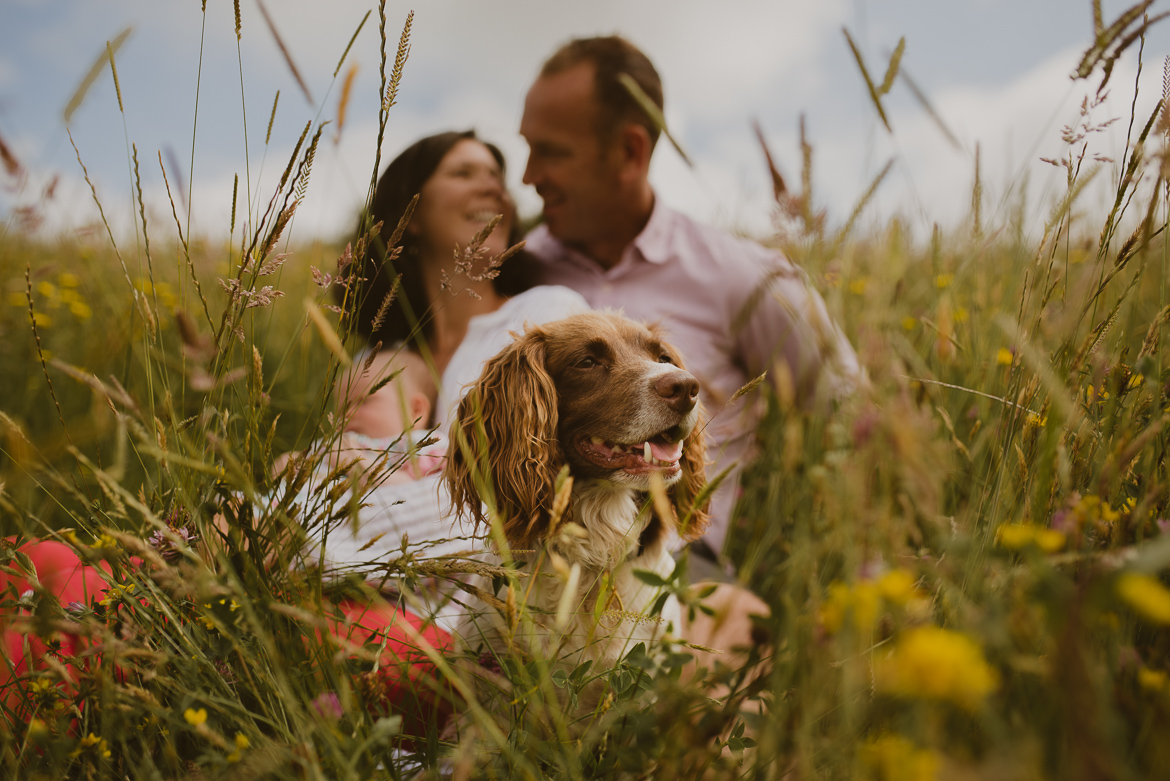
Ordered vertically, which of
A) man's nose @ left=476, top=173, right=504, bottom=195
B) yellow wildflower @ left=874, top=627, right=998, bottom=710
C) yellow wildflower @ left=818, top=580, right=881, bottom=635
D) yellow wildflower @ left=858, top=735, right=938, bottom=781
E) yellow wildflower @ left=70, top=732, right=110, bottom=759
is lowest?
yellow wildflower @ left=70, top=732, right=110, bottom=759

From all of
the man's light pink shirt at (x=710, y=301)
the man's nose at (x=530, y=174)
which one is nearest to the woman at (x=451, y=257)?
the man's nose at (x=530, y=174)

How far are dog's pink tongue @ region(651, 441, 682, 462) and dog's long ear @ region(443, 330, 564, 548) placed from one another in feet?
1.13

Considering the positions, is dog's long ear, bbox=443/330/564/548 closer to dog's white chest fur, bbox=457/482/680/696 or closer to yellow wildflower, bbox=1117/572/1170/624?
dog's white chest fur, bbox=457/482/680/696

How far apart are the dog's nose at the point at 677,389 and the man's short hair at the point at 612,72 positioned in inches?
75.0

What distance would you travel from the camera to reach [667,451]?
6.59 feet

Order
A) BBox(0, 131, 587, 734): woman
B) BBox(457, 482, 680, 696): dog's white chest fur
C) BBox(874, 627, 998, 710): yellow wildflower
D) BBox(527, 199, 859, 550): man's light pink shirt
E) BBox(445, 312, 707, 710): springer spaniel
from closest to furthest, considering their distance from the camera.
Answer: BBox(874, 627, 998, 710): yellow wildflower
BBox(457, 482, 680, 696): dog's white chest fur
BBox(445, 312, 707, 710): springer spaniel
BBox(0, 131, 587, 734): woman
BBox(527, 199, 859, 550): man's light pink shirt

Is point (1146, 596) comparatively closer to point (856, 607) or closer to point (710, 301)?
point (856, 607)

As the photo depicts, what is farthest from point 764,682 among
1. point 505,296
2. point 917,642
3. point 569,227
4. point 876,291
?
point 569,227

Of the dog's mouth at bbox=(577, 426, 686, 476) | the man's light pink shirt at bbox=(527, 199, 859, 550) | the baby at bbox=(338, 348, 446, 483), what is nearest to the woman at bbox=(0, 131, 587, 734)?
the baby at bbox=(338, 348, 446, 483)

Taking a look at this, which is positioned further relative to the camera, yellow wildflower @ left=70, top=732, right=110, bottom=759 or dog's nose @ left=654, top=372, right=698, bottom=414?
dog's nose @ left=654, top=372, right=698, bottom=414

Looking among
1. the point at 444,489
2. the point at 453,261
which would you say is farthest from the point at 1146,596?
the point at 453,261

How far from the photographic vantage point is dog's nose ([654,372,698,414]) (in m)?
1.98

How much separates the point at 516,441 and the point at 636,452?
400mm

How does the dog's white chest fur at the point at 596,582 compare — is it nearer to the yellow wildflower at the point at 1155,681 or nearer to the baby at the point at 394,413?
the baby at the point at 394,413
